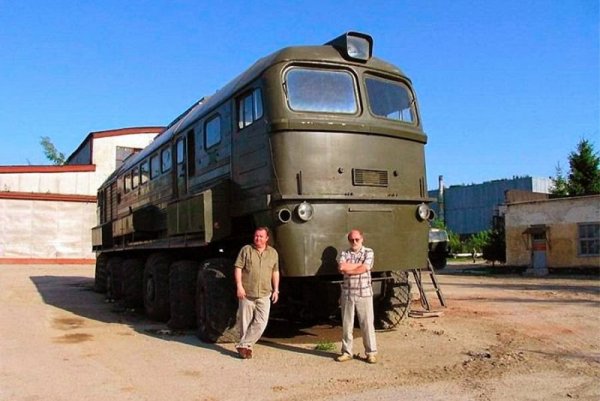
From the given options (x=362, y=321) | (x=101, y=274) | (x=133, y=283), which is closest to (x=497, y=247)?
(x=101, y=274)

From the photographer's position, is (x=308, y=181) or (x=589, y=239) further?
(x=589, y=239)

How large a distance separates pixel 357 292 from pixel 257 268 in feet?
4.06

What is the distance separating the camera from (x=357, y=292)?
699 cm

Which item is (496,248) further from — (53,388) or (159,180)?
(53,388)

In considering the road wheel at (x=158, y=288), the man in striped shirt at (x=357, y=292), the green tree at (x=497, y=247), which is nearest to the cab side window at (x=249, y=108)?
the man in striped shirt at (x=357, y=292)

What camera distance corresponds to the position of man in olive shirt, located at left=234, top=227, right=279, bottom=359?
7.16m

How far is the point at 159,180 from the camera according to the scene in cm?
1184

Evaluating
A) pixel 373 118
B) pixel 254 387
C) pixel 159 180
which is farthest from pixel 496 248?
pixel 254 387

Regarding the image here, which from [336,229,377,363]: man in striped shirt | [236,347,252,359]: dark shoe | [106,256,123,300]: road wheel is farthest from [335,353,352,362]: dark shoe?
[106,256,123,300]: road wheel

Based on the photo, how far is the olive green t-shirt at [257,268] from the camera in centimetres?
717

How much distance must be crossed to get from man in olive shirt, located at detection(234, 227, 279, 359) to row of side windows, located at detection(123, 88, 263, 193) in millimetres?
1630

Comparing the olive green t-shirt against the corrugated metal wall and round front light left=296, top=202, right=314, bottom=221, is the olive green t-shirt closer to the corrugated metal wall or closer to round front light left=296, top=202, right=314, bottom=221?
round front light left=296, top=202, right=314, bottom=221

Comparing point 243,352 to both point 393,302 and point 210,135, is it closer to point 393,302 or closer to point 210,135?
point 393,302

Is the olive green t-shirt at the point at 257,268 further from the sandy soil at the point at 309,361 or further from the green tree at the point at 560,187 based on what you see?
the green tree at the point at 560,187
